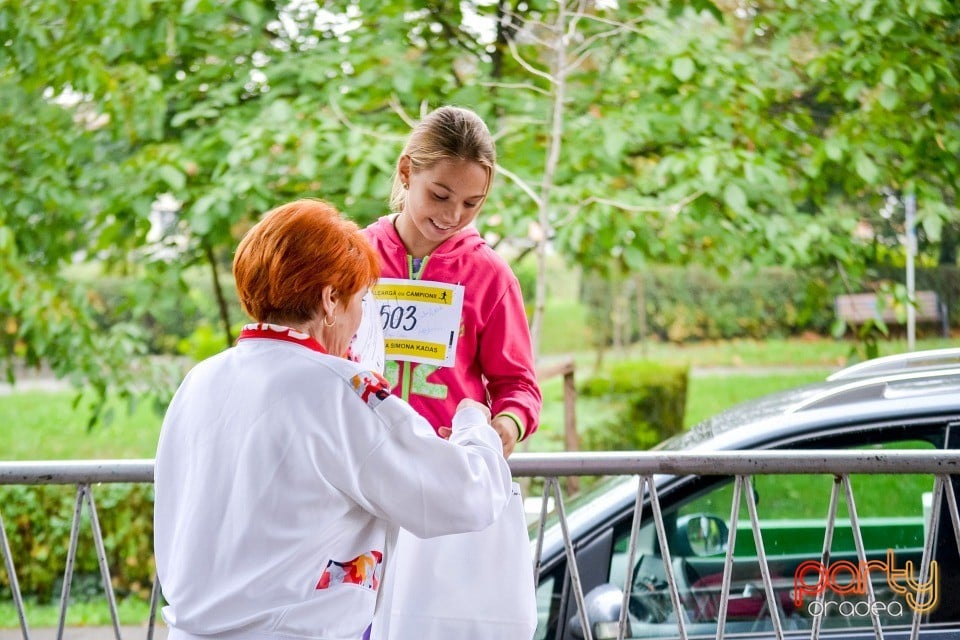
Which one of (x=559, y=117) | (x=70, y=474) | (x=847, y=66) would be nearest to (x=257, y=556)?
(x=70, y=474)

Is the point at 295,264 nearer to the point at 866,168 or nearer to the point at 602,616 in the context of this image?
the point at 602,616

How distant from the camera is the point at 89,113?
18.8 feet

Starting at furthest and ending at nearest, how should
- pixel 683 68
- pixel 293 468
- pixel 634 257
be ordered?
1. pixel 634 257
2. pixel 683 68
3. pixel 293 468

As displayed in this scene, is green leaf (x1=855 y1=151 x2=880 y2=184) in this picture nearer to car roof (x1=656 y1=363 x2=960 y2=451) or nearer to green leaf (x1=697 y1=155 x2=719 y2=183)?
green leaf (x1=697 y1=155 x2=719 y2=183)

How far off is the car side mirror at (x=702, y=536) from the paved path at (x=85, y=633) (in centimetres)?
396

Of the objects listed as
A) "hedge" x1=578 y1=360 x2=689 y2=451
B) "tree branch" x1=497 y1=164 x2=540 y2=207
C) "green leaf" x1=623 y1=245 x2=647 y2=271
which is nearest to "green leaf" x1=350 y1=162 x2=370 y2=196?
"tree branch" x1=497 y1=164 x2=540 y2=207

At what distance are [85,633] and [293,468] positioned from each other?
527cm

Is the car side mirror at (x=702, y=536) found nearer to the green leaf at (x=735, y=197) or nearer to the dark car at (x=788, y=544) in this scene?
the dark car at (x=788, y=544)

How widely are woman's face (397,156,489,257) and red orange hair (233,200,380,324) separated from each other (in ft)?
1.62

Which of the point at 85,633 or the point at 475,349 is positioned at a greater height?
the point at 475,349

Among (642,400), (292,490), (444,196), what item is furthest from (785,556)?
(642,400)

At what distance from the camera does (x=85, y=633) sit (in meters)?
6.28

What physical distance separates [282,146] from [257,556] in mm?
3411

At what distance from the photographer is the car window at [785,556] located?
2773 millimetres
